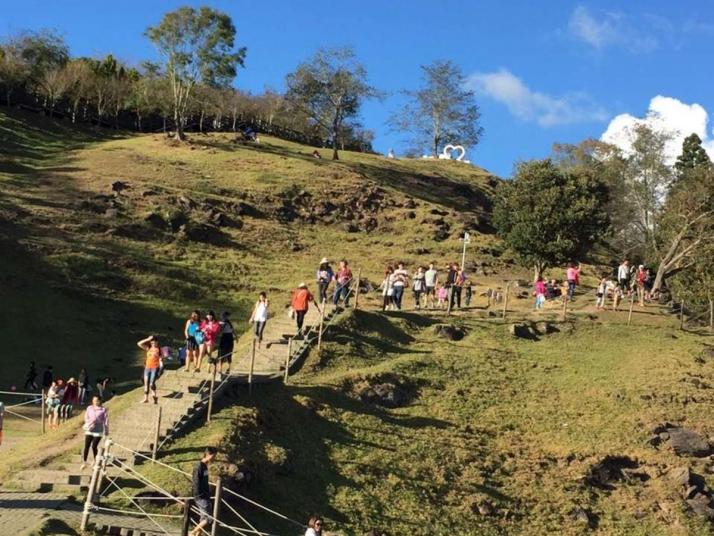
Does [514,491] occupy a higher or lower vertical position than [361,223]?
lower

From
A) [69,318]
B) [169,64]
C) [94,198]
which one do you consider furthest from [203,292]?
[169,64]

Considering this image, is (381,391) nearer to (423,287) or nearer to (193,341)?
(193,341)

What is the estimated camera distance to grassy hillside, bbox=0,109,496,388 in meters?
31.1

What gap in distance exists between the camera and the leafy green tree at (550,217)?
3609cm

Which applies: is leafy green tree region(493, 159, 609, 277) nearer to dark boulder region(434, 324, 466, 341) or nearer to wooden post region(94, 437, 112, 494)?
dark boulder region(434, 324, 466, 341)

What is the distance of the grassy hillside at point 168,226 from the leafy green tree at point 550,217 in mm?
10262

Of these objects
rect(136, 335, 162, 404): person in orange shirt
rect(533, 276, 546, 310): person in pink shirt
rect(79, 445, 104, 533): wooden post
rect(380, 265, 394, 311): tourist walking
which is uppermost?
rect(533, 276, 546, 310): person in pink shirt

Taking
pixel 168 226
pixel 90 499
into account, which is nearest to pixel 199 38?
pixel 168 226

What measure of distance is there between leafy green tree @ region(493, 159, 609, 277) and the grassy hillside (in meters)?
10.3

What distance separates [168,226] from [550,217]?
21733mm

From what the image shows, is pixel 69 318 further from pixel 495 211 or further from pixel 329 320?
pixel 495 211

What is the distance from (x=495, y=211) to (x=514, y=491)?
85.6 ft

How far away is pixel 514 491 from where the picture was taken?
17188mm

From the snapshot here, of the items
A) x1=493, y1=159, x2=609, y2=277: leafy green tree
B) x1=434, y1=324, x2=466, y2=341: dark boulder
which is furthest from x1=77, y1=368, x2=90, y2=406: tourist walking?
x1=493, y1=159, x2=609, y2=277: leafy green tree
